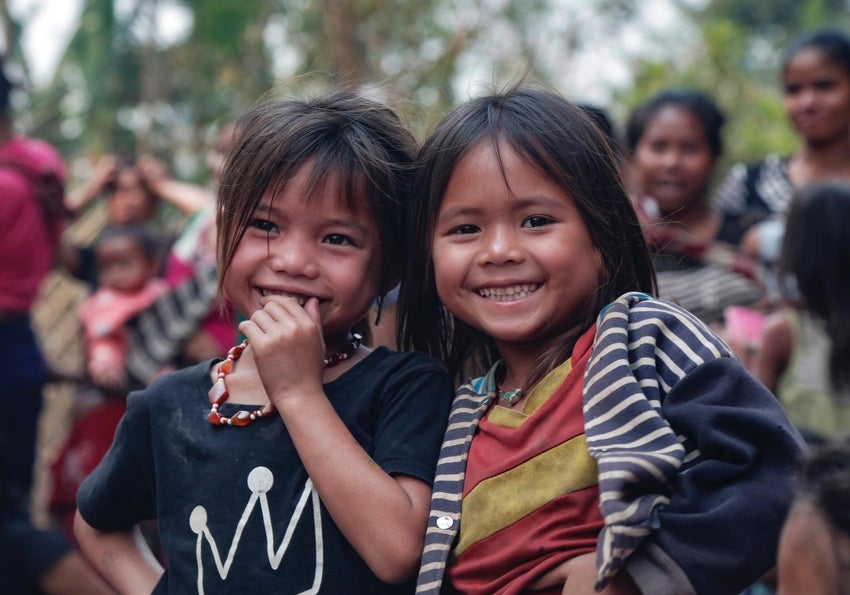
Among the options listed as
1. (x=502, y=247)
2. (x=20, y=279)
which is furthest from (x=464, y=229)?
(x=20, y=279)

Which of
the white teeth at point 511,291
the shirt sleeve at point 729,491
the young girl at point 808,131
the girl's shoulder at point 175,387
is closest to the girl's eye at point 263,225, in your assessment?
the girl's shoulder at point 175,387

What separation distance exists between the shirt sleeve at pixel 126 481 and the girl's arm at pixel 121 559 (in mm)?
31

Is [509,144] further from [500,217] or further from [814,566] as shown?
[814,566]

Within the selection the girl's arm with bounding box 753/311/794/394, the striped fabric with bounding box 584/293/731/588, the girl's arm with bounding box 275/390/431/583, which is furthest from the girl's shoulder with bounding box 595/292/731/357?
the girl's arm with bounding box 753/311/794/394

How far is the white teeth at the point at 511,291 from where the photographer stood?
1.97 meters

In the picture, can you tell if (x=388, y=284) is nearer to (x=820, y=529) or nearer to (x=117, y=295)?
(x=820, y=529)

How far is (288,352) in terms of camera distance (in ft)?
6.56

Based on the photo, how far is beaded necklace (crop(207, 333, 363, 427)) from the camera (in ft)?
6.78

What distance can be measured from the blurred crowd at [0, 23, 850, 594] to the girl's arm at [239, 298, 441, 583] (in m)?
0.54

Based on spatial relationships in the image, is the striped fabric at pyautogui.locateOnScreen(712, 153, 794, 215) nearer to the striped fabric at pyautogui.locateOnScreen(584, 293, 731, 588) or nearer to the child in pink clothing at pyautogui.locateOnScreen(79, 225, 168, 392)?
the child in pink clothing at pyautogui.locateOnScreen(79, 225, 168, 392)

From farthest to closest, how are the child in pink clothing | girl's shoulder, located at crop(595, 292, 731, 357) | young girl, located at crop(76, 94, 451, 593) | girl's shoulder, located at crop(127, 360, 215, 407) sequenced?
1. the child in pink clothing
2. girl's shoulder, located at crop(127, 360, 215, 407)
3. young girl, located at crop(76, 94, 451, 593)
4. girl's shoulder, located at crop(595, 292, 731, 357)

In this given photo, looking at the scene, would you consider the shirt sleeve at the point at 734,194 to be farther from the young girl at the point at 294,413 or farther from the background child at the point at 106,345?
the young girl at the point at 294,413

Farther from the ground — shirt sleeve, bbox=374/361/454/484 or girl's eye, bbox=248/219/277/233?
girl's eye, bbox=248/219/277/233

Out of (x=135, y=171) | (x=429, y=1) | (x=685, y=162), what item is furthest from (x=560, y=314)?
(x=429, y=1)
